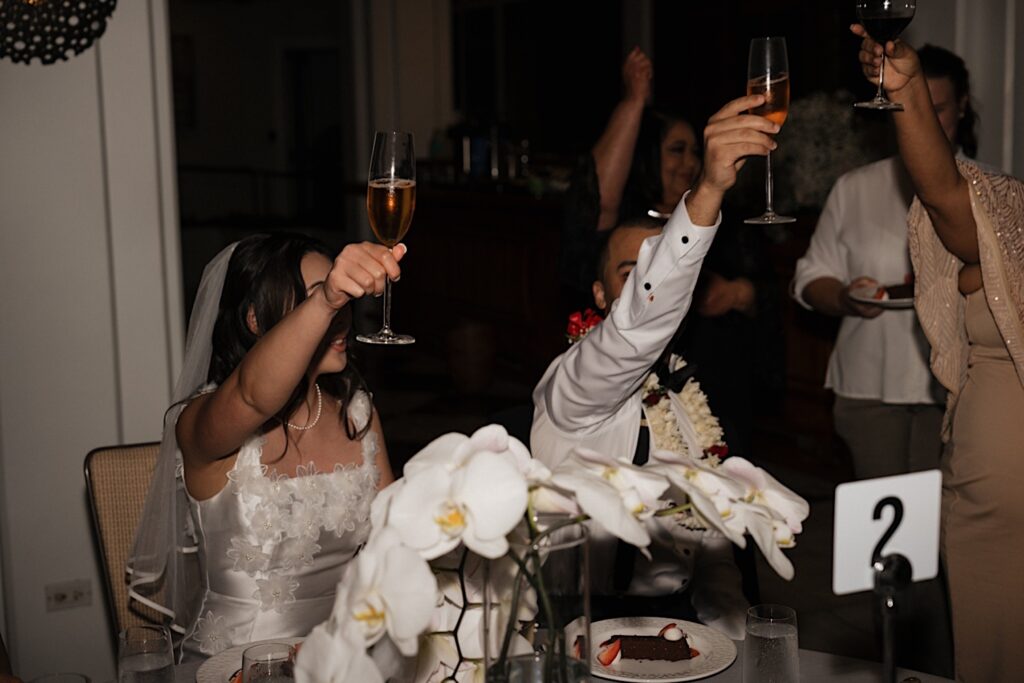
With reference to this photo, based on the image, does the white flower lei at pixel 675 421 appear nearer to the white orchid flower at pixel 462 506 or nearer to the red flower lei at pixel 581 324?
the red flower lei at pixel 581 324

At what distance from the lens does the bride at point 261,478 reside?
7.99ft

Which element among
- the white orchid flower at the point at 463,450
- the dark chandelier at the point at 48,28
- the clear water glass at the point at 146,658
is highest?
the dark chandelier at the point at 48,28

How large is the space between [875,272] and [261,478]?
1.88 meters

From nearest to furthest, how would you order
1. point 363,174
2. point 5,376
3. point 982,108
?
point 5,376, point 982,108, point 363,174

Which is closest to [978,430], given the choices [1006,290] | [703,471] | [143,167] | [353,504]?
[1006,290]

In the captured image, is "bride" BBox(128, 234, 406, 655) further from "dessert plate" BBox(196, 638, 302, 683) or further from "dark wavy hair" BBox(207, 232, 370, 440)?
"dessert plate" BBox(196, 638, 302, 683)

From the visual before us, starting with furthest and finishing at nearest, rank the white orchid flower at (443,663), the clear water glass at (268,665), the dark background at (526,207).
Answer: the dark background at (526,207) < the clear water glass at (268,665) < the white orchid flower at (443,663)

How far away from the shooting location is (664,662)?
1758 mm

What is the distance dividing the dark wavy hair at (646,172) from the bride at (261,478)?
122 centimetres

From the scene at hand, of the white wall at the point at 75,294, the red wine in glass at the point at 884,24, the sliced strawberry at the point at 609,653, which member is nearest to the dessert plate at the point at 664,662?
the sliced strawberry at the point at 609,653

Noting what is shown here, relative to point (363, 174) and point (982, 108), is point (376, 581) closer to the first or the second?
point (982, 108)

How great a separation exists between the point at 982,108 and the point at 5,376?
3095mm

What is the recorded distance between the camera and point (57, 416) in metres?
3.44

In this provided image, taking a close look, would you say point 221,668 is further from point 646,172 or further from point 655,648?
point 646,172
